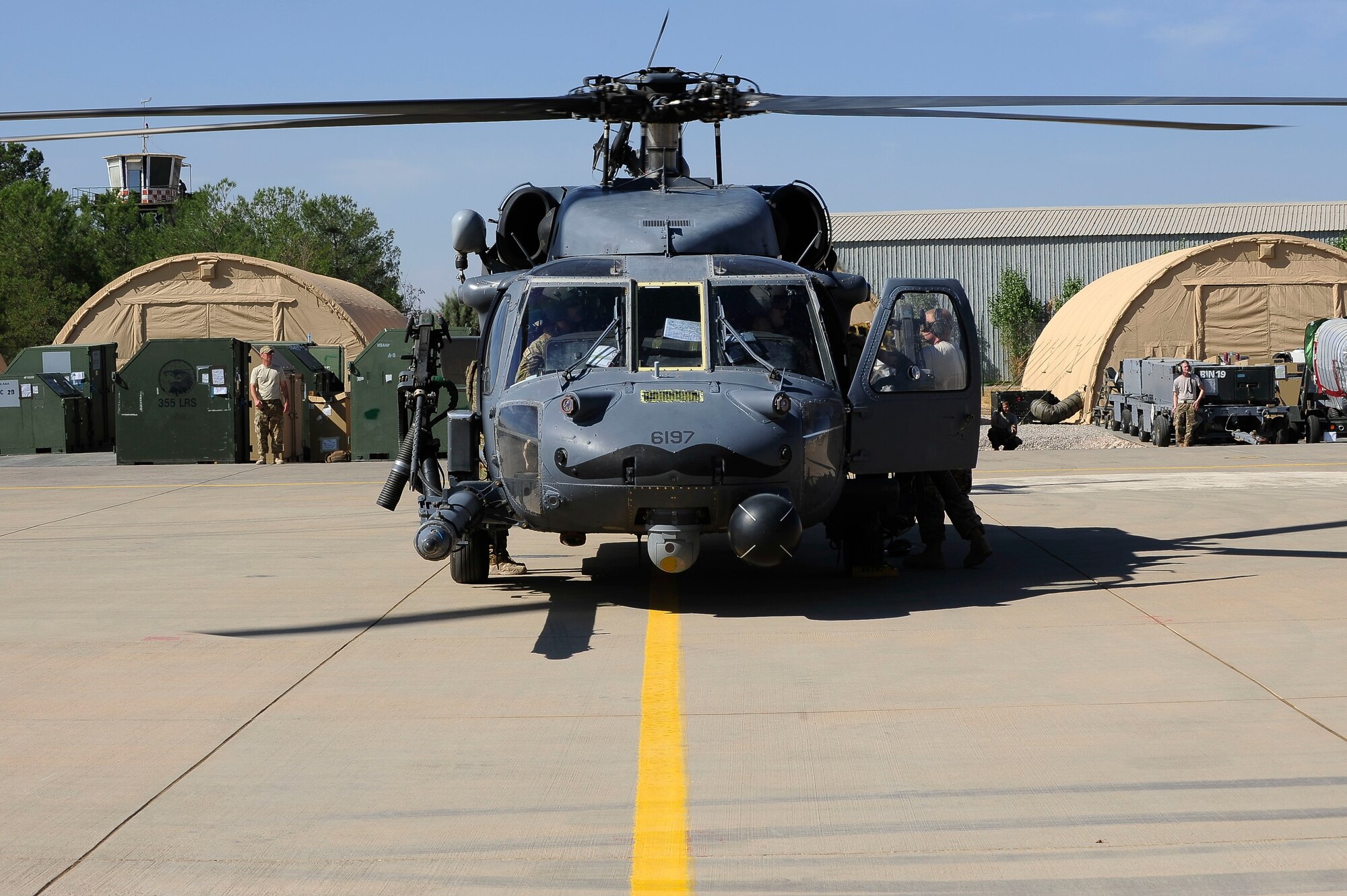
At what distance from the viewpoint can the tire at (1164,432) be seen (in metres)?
24.5

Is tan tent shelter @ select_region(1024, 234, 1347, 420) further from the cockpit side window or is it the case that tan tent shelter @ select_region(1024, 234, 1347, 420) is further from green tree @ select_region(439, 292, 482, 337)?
the cockpit side window

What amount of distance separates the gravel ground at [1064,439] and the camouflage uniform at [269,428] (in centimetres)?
1174

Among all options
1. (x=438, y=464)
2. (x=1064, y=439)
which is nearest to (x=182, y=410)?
(x=438, y=464)

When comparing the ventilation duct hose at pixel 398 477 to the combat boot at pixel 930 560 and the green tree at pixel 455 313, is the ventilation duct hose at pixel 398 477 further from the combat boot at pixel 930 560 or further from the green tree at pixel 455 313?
the green tree at pixel 455 313

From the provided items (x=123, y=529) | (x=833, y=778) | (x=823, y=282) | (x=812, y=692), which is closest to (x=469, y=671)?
(x=812, y=692)

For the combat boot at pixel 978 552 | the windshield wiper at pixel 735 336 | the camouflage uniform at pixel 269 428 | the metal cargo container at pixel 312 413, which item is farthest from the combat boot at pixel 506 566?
the metal cargo container at pixel 312 413

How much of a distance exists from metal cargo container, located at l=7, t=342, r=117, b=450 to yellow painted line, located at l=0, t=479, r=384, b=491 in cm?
739

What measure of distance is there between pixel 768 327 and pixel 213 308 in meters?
25.5

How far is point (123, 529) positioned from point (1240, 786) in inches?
445

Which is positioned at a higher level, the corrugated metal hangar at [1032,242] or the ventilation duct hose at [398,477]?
the corrugated metal hangar at [1032,242]

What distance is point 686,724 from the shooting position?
5.82 metres

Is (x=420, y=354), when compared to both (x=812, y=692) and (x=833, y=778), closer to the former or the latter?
(x=812, y=692)

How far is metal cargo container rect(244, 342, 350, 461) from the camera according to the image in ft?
75.3

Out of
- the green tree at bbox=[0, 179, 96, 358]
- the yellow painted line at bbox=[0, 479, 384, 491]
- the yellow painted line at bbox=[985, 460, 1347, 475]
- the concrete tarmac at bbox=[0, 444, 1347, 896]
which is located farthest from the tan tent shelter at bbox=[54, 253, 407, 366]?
the green tree at bbox=[0, 179, 96, 358]
